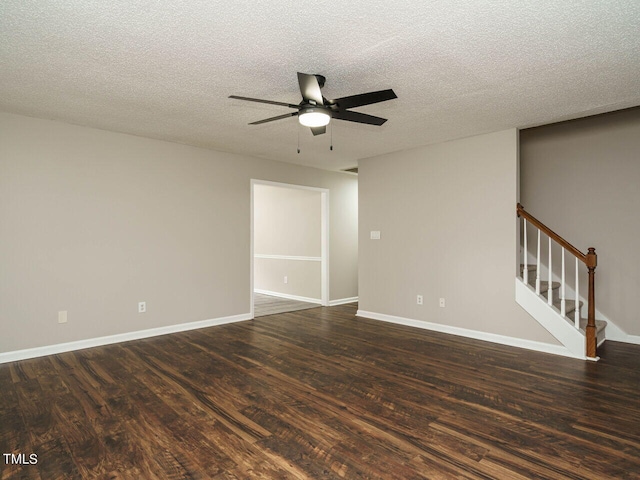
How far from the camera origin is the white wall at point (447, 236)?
437 centimetres

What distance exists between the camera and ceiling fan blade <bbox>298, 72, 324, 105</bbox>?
235 centimetres

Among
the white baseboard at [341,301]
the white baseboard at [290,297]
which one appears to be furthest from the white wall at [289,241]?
the white baseboard at [341,301]

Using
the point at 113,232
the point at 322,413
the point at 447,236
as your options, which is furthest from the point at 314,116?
the point at 113,232

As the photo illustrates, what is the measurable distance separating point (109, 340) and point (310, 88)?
3714 mm

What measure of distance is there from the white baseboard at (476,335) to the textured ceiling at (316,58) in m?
2.38

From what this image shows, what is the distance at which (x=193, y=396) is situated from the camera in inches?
114

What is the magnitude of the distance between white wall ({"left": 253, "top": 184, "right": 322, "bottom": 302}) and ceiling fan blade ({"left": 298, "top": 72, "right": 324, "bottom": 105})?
4.01m

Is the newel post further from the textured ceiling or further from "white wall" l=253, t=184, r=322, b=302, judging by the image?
"white wall" l=253, t=184, r=322, b=302

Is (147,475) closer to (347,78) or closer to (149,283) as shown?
(347,78)

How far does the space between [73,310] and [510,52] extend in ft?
15.5

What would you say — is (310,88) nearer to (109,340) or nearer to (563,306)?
(563,306)

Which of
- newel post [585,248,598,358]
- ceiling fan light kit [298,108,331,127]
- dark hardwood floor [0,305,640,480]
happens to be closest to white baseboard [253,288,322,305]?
dark hardwood floor [0,305,640,480]

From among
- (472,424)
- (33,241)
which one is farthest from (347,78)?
(33,241)

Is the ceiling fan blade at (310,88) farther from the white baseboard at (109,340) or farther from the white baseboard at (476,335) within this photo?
the white baseboard at (109,340)
